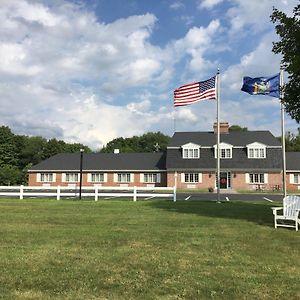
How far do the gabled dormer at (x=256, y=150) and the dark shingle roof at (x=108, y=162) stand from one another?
10894 mm

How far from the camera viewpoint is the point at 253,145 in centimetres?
5219

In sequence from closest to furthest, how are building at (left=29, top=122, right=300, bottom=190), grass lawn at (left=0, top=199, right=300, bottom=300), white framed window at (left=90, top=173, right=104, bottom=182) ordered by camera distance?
grass lawn at (left=0, top=199, right=300, bottom=300), building at (left=29, top=122, right=300, bottom=190), white framed window at (left=90, top=173, right=104, bottom=182)

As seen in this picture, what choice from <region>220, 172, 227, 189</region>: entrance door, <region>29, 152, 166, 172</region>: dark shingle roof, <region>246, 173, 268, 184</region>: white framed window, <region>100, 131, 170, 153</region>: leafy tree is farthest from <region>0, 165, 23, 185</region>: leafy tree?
<region>100, 131, 170, 153</region>: leafy tree

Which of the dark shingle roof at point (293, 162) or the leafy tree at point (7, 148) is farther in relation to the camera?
the leafy tree at point (7, 148)

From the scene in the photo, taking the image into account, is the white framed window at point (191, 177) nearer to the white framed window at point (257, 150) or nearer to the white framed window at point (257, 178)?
the white framed window at point (257, 178)

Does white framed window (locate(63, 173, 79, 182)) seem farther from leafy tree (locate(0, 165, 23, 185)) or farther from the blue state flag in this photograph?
the blue state flag

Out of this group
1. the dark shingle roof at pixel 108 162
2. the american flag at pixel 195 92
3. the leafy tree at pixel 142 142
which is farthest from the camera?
the leafy tree at pixel 142 142

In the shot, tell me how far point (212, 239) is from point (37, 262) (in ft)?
14.4

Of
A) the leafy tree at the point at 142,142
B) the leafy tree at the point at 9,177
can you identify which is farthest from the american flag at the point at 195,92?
the leafy tree at the point at 142,142

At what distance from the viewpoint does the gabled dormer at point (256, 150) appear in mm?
52000

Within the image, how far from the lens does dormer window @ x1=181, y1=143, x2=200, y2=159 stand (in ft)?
174

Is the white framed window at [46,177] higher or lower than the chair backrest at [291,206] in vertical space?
higher

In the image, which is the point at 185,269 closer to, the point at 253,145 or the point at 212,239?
the point at 212,239

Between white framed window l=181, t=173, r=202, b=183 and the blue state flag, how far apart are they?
28276 mm
